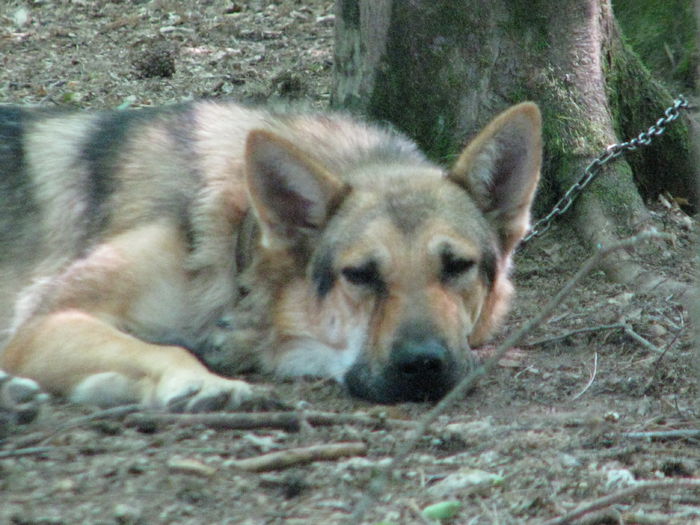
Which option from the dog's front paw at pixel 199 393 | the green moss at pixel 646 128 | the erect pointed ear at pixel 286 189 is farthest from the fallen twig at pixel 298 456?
the green moss at pixel 646 128

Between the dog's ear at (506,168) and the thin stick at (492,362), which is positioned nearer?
the thin stick at (492,362)

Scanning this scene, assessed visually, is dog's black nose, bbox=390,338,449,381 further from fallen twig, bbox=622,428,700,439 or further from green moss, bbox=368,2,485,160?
green moss, bbox=368,2,485,160

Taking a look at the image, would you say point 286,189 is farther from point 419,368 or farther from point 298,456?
point 298,456

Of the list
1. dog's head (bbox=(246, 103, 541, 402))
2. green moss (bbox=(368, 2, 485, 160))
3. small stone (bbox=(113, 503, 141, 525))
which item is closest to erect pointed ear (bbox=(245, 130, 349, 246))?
dog's head (bbox=(246, 103, 541, 402))

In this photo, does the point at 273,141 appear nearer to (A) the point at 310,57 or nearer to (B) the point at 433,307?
(B) the point at 433,307

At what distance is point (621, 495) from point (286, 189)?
203 centimetres

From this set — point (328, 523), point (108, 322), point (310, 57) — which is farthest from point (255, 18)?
→ point (328, 523)

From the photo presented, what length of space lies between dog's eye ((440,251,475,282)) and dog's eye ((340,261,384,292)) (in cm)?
26

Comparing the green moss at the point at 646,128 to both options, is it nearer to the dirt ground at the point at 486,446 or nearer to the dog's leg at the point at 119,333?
the dirt ground at the point at 486,446

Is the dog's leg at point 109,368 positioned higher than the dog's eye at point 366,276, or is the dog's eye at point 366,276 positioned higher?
the dog's eye at point 366,276

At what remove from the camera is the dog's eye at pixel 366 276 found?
374 cm

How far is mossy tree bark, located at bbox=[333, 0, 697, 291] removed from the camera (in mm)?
5152

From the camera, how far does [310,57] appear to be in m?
8.05

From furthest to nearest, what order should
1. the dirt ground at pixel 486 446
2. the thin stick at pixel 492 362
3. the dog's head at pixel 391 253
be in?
1. the dog's head at pixel 391 253
2. the dirt ground at pixel 486 446
3. the thin stick at pixel 492 362
